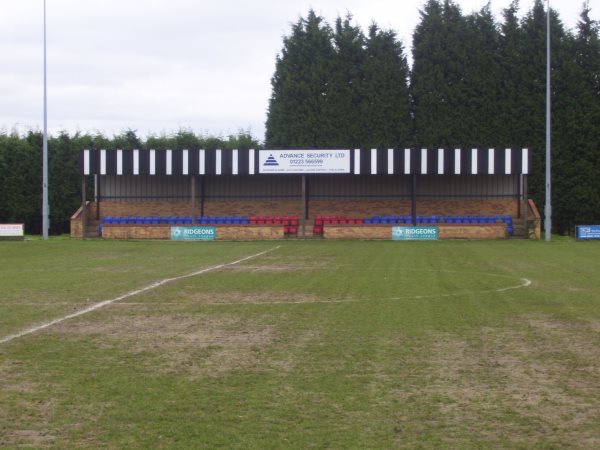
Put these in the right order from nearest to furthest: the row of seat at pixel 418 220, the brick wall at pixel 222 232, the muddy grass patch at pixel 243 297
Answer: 1. the muddy grass patch at pixel 243 297
2. the brick wall at pixel 222 232
3. the row of seat at pixel 418 220

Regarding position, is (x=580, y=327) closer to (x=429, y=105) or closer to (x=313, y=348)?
(x=313, y=348)

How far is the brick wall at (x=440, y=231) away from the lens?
151ft

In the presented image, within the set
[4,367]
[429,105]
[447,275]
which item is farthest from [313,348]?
[429,105]

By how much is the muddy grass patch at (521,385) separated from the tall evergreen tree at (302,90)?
167ft

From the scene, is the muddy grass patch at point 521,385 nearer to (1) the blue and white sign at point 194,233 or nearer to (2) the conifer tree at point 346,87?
(1) the blue and white sign at point 194,233

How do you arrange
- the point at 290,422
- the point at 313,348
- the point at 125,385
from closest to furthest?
the point at 290,422, the point at 125,385, the point at 313,348

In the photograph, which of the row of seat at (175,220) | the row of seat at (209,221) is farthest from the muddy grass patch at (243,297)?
the row of seat at (175,220)

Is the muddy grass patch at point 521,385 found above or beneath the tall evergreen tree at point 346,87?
beneath

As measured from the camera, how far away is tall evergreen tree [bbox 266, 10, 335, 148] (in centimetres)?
6181

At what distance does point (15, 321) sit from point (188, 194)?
4182 centimetres

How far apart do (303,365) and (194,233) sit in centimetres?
3746

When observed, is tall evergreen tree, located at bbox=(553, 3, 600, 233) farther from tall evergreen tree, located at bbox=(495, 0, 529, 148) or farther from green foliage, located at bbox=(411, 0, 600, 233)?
tall evergreen tree, located at bbox=(495, 0, 529, 148)

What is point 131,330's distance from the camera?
1166cm

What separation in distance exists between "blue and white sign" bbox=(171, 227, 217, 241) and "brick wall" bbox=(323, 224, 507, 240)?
22.2 feet
